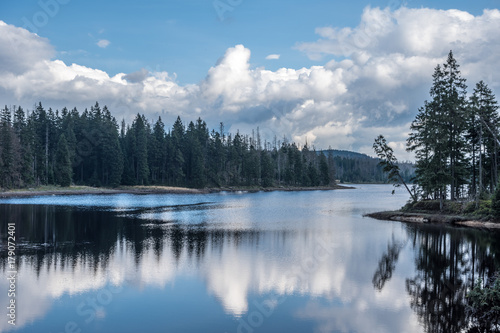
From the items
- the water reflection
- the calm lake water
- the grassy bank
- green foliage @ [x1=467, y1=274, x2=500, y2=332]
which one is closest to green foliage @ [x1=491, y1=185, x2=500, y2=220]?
the grassy bank

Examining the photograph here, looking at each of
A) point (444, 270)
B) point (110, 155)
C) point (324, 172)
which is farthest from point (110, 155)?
point (444, 270)

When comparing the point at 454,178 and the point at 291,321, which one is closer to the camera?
the point at 291,321

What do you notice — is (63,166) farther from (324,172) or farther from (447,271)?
(324,172)

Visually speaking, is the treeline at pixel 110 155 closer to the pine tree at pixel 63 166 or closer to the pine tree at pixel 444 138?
the pine tree at pixel 63 166

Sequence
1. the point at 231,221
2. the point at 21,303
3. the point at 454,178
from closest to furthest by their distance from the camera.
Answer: the point at 21,303, the point at 231,221, the point at 454,178

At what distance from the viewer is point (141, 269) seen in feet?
83.5

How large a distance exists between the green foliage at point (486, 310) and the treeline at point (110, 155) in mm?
95129

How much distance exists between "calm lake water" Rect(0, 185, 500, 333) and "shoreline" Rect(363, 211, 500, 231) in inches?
150

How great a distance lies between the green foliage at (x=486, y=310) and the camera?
15836 millimetres

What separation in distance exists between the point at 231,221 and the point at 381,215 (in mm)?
21862

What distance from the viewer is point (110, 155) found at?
382ft

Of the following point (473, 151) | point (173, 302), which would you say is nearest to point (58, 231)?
point (173, 302)

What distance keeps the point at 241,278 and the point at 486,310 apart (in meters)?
12.4

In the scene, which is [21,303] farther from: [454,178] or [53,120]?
[53,120]
